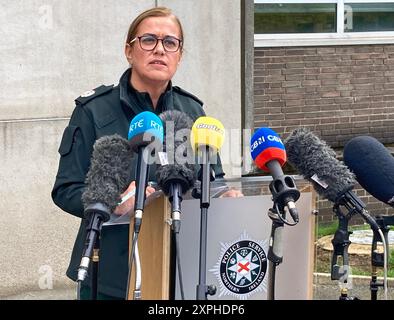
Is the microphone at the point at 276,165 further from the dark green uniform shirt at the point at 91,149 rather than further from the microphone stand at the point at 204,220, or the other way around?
the dark green uniform shirt at the point at 91,149

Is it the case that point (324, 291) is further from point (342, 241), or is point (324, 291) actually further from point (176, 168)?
point (176, 168)

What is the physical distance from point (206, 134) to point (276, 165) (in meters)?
0.25

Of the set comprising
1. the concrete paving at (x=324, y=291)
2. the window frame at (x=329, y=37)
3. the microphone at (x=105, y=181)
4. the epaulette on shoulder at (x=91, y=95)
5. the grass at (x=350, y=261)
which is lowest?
the concrete paving at (x=324, y=291)

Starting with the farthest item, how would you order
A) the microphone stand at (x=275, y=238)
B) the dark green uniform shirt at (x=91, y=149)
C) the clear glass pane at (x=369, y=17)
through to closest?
the clear glass pane at (x=369, y=17) < the dark green uniform shirt at (x=91, y=149) < the microphone stand at (x=275, y=238)

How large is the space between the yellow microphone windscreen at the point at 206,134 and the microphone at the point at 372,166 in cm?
66

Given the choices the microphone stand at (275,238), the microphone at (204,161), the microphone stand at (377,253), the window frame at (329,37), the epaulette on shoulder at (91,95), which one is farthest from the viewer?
the window frame at (329,37)

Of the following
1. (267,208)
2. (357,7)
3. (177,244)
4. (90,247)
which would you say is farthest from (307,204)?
(357,7)

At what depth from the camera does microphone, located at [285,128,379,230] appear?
272cm

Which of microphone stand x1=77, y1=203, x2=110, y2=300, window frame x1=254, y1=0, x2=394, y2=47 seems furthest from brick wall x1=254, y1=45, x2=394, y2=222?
microphone stand x1=77, y1=203, x2=110, y2=300

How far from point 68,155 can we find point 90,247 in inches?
32.1

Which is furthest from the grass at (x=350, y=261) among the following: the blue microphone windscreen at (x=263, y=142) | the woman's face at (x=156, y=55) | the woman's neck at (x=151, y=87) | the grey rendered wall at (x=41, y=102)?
the blue microphone windscreen at (x=263, y=142)

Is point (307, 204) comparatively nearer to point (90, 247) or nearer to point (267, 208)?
point (267, 208)

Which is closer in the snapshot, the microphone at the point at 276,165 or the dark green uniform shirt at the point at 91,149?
the microphone at the point at 276,165

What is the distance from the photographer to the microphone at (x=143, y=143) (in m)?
2.42
